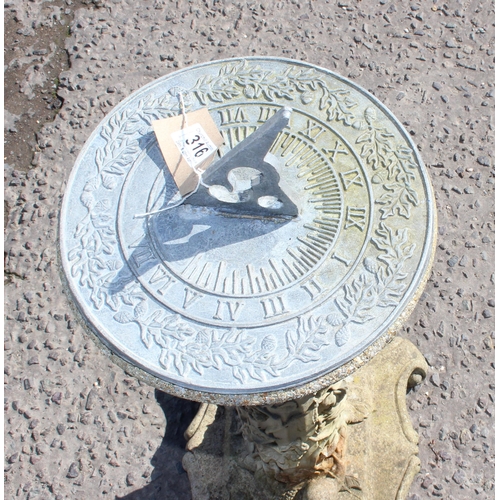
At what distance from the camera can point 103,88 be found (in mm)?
4582

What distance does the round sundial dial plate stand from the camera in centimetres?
212

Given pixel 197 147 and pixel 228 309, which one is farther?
pixel 197 147

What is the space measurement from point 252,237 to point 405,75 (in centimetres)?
271

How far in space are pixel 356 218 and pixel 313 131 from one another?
1.57ft

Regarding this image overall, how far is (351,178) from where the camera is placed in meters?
2.43

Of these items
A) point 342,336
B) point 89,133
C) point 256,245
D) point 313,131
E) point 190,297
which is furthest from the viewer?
point 89,133

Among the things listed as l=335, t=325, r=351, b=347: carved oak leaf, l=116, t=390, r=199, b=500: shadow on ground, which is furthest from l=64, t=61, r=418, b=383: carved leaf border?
l=116, t=390, r=199, b=500: shadow on ground

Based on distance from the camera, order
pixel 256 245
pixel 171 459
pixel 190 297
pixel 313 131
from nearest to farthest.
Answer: pixel 190 297 < pixel 256 245 < pixel 313 131 < pixel 171 459

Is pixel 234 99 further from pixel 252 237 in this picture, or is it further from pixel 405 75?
pixel 405 75

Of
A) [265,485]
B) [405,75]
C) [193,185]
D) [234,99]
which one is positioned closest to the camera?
[193,185]

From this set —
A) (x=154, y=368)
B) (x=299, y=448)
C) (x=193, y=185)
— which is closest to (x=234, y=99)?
(x=193, y=185)

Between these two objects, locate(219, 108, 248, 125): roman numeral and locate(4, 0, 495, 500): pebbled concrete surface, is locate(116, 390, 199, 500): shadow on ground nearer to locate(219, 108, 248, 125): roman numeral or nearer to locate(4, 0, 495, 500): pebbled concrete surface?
locate(4, 0, 495, 500): pebbled concrete surface

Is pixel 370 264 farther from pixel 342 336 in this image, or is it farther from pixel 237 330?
pixel 237 330

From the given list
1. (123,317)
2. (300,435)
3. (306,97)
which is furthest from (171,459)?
(306,97)
